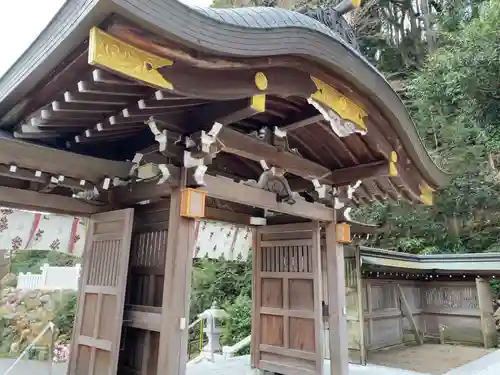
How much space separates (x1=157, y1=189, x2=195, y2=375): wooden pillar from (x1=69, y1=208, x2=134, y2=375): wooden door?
60 cm

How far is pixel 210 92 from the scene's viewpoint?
2.42 m

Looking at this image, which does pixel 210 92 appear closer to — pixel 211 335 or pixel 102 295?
pixel 102 295

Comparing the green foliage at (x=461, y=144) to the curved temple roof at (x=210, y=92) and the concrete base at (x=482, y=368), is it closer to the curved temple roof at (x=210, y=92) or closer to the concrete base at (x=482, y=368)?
the concrete base at (x=482, y=368)

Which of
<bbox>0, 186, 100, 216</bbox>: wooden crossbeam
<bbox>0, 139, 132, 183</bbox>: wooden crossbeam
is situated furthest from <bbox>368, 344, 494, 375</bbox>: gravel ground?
<bbox>0, 139, 132, 183</bbox>: wooden crossbeam

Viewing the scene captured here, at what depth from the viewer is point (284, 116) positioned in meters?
3.77

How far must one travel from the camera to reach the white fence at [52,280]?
10.8 m

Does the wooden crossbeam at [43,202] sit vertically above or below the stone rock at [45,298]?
above

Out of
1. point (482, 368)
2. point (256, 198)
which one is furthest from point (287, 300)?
point (482, 368)

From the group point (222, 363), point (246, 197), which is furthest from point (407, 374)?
point (246, 197)

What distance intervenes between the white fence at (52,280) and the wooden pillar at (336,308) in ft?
28.1

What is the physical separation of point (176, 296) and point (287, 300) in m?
2.29

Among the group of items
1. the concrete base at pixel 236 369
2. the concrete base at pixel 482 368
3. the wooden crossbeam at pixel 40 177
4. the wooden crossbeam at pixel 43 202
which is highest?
the wooden crossbeam at pixel 40 177

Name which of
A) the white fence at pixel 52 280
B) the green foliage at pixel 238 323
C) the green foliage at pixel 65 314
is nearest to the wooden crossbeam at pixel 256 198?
the green foliage at pixel 238 323

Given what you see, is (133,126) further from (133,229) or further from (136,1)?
(136,1)
